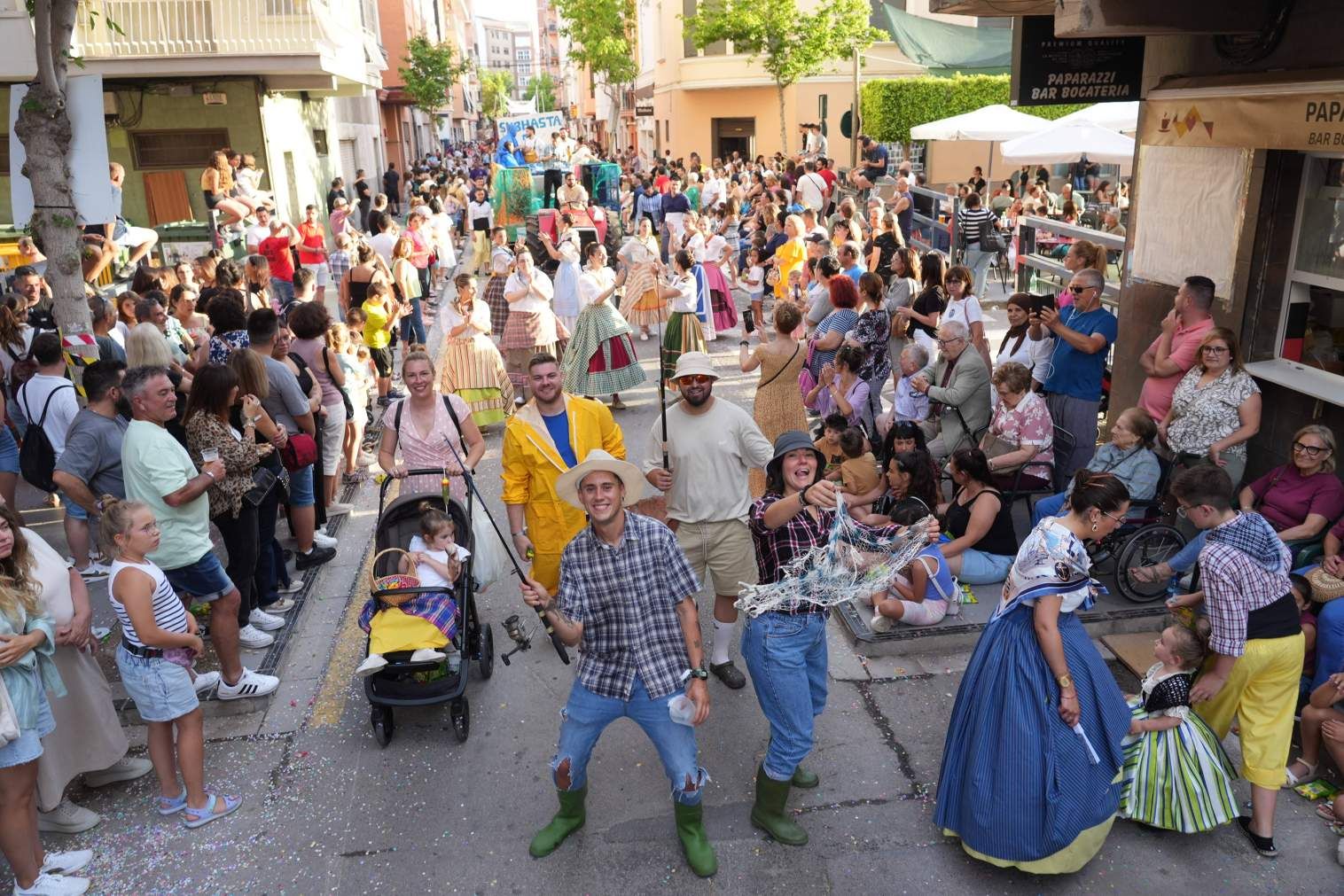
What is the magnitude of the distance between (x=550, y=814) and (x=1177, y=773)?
2801mm

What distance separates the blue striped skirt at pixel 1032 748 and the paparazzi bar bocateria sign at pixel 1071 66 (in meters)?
5.39

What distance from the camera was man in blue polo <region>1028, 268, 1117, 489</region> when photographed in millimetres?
7234

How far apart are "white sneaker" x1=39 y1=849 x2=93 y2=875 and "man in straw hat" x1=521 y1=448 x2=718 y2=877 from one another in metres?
2.27

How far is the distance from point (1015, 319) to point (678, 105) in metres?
33.8

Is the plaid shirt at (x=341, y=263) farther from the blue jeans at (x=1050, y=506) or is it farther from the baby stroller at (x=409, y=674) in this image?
the blue jeans at (x=1050, y=506)

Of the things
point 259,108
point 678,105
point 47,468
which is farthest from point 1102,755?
point 678,105

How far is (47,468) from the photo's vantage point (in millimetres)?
6777

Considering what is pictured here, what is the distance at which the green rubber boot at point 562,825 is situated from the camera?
4352 mm

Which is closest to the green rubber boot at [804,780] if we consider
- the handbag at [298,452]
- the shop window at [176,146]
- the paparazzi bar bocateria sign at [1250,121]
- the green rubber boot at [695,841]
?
the green rubber boot at [695,841]

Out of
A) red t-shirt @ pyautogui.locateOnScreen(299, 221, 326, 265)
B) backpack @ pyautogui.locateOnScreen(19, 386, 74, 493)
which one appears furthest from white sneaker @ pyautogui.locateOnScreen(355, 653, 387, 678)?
red t-shirt @ pyautogui.locateOnScreen(299, 221, 326, 265)

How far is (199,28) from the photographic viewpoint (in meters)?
15.6

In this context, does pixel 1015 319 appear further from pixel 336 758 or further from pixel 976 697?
pixel 336 758

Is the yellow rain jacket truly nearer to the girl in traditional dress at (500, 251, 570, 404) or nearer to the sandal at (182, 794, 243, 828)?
the sandal at (182, 794, 243, 828)

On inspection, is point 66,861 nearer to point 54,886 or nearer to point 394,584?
point 54,886
